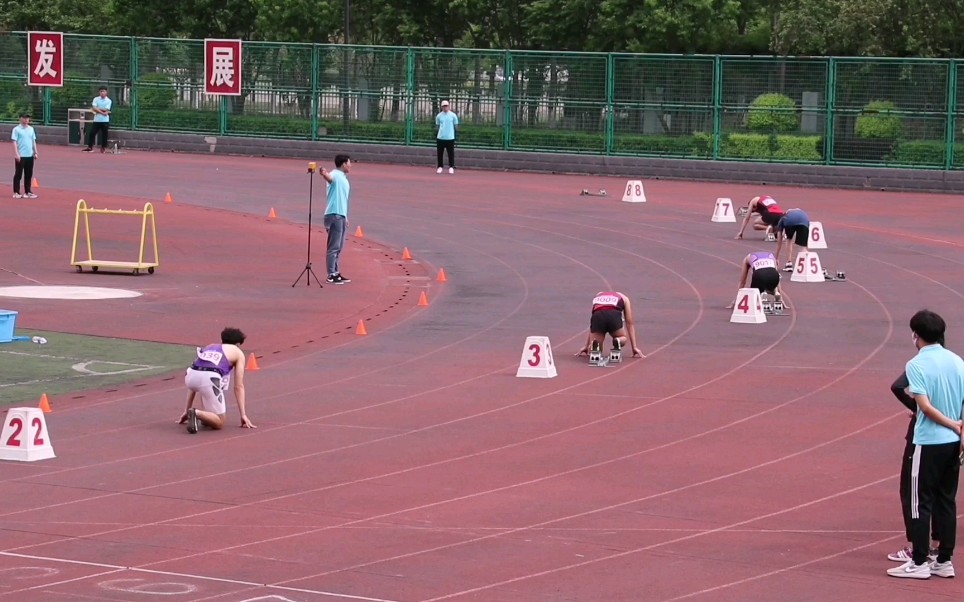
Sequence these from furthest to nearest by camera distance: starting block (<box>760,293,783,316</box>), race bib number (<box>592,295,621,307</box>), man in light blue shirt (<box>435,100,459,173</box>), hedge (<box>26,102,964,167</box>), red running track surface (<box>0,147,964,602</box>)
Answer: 1. man in light blue shirt (<box>435,100,459,173</box>)
2. hedge (<box>26,102,964,167</box>)
3. starting block (<box>760,293,783,316</box>)
4. race bib number (<box>592,295,621,307</box>)
5. red running track surface (<box>0,147,964,602</box>)

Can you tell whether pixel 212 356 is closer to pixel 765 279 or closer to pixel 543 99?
pixel 765 279

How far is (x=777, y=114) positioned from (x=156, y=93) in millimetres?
19610

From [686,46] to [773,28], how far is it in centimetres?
318

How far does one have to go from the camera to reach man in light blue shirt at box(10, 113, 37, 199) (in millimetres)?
33969

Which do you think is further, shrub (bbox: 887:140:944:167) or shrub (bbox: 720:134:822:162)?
shrub (bbox: 720:134:822:162)

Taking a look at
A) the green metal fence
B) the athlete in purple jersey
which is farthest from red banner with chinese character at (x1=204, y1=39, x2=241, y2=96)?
the athlete in purple jersey

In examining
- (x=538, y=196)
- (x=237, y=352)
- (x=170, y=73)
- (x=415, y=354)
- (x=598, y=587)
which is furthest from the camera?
(x=170, y=73)

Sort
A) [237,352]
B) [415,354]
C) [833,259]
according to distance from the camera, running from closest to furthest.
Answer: [237,352] < [415,354] < [833,259]

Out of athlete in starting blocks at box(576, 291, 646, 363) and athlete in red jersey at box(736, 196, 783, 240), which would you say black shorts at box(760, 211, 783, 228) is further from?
athlete in starting blocks at box(576, 291, 646, 363)

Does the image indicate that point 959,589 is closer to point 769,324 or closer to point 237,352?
point 237,352

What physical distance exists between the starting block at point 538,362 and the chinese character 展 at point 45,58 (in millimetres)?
36483

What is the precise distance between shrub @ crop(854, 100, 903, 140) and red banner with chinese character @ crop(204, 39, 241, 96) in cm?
1873

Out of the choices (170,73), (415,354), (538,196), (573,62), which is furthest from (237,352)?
(170,73)

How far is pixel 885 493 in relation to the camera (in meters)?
12.2
